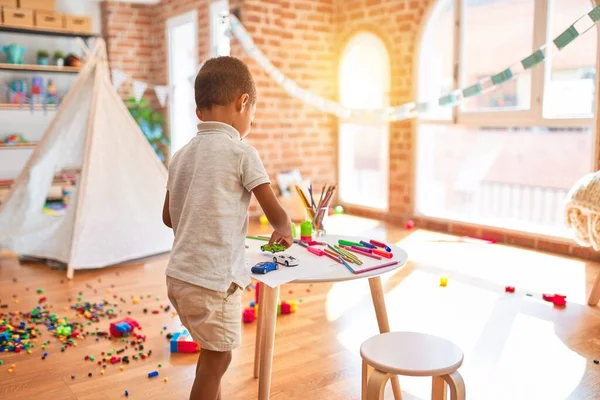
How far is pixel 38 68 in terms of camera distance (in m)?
5.86

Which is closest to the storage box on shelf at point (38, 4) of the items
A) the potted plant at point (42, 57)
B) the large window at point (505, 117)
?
the potted plant at point (42, 57)

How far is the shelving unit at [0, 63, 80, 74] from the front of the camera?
224 inches

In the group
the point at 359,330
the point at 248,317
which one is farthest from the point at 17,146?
the point at 359,330

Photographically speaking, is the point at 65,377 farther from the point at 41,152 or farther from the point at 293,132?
the point at 293,132

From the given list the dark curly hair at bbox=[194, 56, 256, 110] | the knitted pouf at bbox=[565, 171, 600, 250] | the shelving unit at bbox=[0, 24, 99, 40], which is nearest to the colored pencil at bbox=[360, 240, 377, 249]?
the dark curly hair at bbox=[194, 56, 256, 110]

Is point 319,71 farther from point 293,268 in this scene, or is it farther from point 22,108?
point 293,268

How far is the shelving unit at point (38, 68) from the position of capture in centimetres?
570

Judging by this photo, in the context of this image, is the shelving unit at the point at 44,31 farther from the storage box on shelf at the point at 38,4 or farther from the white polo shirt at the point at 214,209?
the white polo shirt at the point at 214,209

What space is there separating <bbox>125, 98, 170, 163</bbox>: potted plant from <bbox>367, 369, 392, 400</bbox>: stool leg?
19.1 ft

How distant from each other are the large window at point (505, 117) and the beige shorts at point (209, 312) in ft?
10.3

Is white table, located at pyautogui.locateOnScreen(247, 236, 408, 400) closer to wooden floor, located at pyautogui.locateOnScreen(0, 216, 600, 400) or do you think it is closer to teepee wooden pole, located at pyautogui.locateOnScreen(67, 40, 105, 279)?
wooden floor, located at pyautogui.locateOnScreen(0, 216, 600, 400)

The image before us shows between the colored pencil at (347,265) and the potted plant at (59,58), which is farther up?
the potted plant at (59,58)

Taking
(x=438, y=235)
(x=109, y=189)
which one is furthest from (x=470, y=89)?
(x=109, y=189)

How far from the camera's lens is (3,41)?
589 cm
